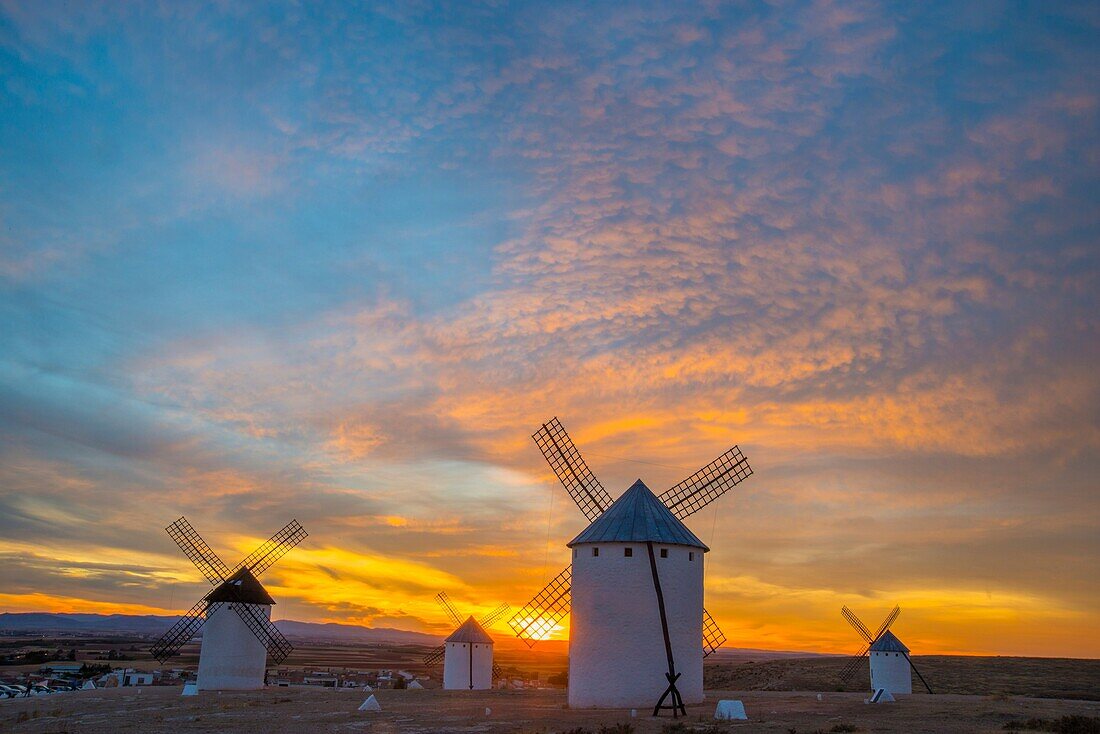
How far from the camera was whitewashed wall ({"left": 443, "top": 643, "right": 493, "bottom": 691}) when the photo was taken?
140ft

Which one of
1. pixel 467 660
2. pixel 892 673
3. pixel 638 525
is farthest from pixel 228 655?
pixel 892 673

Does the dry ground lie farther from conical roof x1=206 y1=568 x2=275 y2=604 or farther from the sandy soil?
conical roof x1=206 y1=568 x2=275 y2=604

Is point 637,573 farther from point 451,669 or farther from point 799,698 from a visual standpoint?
point 451,669

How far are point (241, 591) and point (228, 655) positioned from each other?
11.2 feet

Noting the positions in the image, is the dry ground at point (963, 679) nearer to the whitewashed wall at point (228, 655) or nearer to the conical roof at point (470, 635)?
the conical roof at point (470, 635)

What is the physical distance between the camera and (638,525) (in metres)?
29.0

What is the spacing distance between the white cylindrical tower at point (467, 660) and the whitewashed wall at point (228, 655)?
1076cm

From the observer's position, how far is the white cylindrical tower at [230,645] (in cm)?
4219

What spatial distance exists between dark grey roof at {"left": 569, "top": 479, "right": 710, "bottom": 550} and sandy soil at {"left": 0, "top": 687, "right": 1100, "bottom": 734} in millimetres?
5868

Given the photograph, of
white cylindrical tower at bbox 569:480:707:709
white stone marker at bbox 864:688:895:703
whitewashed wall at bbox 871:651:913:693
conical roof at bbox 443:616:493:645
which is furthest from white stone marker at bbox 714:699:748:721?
conical roof at bbox 443:616:493:645

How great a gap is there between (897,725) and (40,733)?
2604 centimetres

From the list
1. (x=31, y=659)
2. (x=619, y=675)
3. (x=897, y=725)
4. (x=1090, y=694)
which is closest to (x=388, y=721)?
(x=619, y=675)

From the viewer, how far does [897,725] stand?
72.0ft

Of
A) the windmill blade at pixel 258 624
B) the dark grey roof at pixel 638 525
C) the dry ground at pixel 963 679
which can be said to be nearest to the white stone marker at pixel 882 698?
the dark grey roof at pixel 638 525
